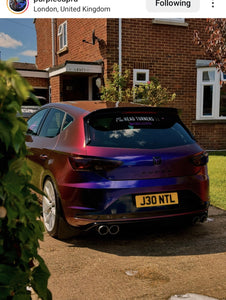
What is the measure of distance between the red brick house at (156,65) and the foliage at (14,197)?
11851 mm

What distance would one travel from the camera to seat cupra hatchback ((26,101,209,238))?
12.9 feet

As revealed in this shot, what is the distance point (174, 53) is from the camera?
14422mm

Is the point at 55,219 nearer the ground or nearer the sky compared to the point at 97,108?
nearer the ground

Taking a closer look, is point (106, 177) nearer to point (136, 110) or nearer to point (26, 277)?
Result: point (136, 110)

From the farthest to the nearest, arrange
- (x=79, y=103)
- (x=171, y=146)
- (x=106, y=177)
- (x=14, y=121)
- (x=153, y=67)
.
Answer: (x=153, y=67) < (x=79, y=103) < (x=171, y=146) < (x=106, y=177) < (x=14, y=121)

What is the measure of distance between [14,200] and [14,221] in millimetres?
102

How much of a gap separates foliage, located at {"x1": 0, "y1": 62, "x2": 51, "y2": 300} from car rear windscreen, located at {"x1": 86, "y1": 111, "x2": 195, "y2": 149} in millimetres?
2249

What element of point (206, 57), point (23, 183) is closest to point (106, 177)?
point (23, 183)

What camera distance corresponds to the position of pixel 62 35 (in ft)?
61.2

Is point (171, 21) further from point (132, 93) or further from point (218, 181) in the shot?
point (218, 181)

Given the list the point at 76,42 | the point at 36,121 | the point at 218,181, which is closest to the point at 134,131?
the point at 36,121

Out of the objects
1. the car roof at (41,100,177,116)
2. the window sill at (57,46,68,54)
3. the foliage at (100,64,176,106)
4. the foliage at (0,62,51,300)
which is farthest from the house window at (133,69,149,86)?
the foliage at (0,62,51,300)

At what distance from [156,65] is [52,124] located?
967 centimetres

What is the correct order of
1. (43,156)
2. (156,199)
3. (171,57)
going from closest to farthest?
(156,199) < (43,156) < (171,57)
